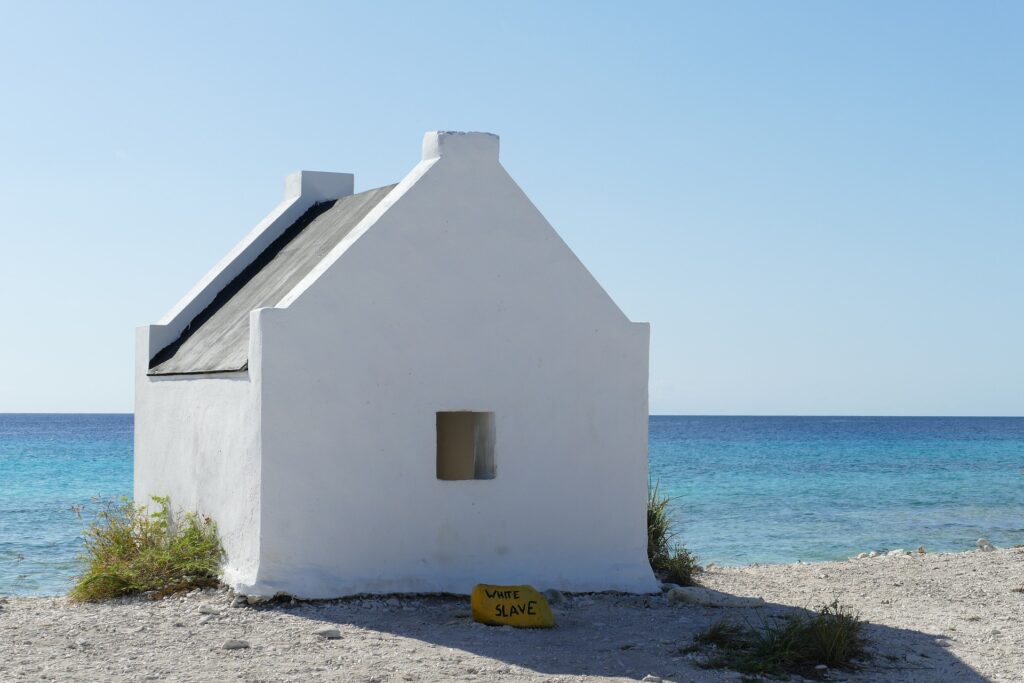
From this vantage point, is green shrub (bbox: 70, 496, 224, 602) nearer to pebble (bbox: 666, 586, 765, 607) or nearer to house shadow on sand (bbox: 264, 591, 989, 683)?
house shadow on sand (bbox: 264, 591, 989, 683)

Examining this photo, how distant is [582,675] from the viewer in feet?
30.7

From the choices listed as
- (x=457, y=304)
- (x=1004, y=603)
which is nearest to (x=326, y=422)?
(x=457, y=304)

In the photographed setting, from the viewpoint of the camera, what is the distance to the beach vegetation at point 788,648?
9789 mm

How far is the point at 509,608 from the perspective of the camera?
36.6 feet

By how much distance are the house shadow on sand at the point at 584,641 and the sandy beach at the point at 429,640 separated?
0.06 ft

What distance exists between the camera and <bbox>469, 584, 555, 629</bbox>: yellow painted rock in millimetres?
11125

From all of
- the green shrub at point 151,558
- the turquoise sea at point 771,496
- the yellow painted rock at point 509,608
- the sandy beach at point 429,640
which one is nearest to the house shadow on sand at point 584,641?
the sandy beach at point 429,640

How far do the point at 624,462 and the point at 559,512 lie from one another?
0.98 metres

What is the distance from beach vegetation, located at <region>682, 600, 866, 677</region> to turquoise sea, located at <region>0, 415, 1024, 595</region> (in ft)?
34.1

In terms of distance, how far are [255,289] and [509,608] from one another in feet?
19.1

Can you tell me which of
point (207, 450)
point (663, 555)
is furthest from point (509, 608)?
point (663, 555)

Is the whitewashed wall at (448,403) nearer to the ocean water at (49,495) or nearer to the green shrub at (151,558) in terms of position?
the green shrub at (151,558)

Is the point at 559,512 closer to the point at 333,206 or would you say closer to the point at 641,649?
the point at 641,649

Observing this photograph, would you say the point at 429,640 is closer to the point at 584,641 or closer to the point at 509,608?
the point at 509,608
